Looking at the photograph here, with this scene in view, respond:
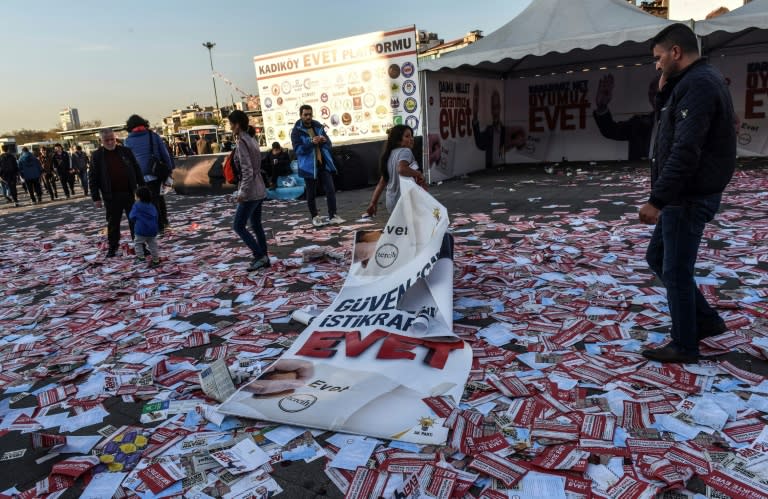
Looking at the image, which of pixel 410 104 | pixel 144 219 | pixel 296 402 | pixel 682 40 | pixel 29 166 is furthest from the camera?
pixel 29 166

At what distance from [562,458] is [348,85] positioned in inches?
558

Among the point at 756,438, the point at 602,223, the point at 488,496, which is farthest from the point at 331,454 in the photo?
the point at 602,223

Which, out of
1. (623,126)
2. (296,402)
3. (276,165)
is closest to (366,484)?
(296,402)

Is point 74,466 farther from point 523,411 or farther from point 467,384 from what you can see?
point 523,411

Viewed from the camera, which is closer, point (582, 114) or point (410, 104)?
point (410, 104)

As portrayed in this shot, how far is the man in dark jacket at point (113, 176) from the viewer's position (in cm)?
686

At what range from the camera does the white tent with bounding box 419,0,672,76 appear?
Answer: 988 centimetres

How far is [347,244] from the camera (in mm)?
6801

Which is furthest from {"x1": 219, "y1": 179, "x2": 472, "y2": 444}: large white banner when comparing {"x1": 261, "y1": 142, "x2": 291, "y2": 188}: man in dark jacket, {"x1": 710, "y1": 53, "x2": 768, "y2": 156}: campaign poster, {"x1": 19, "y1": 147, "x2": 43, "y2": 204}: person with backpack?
{"x1": 19, "y1": 147, "x2": 43, "y2": 204}: person with backpack

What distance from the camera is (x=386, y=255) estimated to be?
4.34m

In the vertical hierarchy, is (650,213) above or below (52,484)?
above

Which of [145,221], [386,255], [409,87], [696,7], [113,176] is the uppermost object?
[696,7]

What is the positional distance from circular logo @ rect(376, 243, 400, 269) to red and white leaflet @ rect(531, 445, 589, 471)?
221 cm

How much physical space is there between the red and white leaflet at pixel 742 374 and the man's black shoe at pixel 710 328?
32cm
